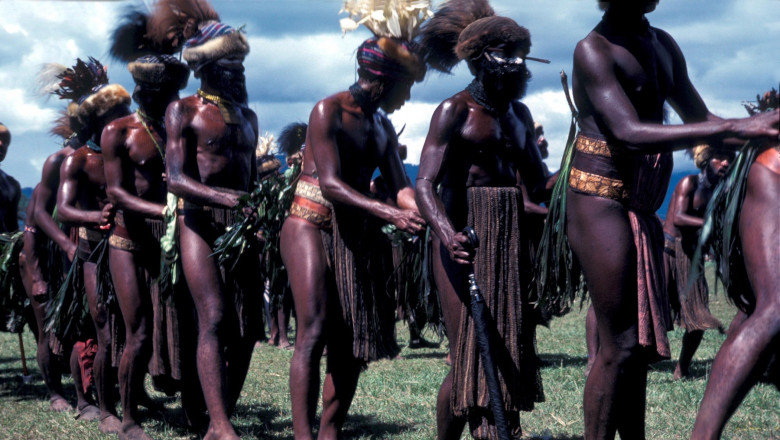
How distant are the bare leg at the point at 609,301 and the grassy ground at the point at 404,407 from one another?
168 centimetres

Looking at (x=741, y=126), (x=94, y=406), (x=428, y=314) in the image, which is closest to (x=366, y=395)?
(x=94, y=406)

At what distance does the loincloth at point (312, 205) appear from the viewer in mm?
4555

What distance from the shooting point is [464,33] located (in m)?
4.23

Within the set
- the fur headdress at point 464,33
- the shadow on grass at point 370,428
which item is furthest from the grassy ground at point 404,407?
the fur headdress at point 464,33

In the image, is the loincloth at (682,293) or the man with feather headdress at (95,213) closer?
the man with feather headdress at (95,213)

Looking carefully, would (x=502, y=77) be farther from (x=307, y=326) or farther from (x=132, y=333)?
(x=132, y=333)

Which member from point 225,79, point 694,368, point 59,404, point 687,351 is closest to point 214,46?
point 225,79

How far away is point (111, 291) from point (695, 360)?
557 cm

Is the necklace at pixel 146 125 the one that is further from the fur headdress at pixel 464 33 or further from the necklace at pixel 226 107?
the fur headdress at pixel 464 33

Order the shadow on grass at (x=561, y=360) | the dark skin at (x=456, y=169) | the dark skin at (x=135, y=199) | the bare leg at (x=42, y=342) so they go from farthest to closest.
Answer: the shadow on grass at (x=561, y=360) → the bare leg at (x=42, y=342) → the dark skin at (x=135, y=199) → the dark skin at (x=456, y=169)

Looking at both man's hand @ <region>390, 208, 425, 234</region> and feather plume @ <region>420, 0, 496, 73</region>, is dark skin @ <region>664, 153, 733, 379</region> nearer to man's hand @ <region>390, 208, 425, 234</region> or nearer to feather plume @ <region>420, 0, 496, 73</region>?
feather plume @ <region>420, 0, 496, 73</region>

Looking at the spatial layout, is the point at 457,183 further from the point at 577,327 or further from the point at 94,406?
the point at 577,327

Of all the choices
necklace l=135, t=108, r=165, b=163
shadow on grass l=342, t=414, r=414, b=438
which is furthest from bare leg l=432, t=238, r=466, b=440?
necklace l=135, t=108, r=165, b=163

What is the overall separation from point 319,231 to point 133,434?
6.59 ft
